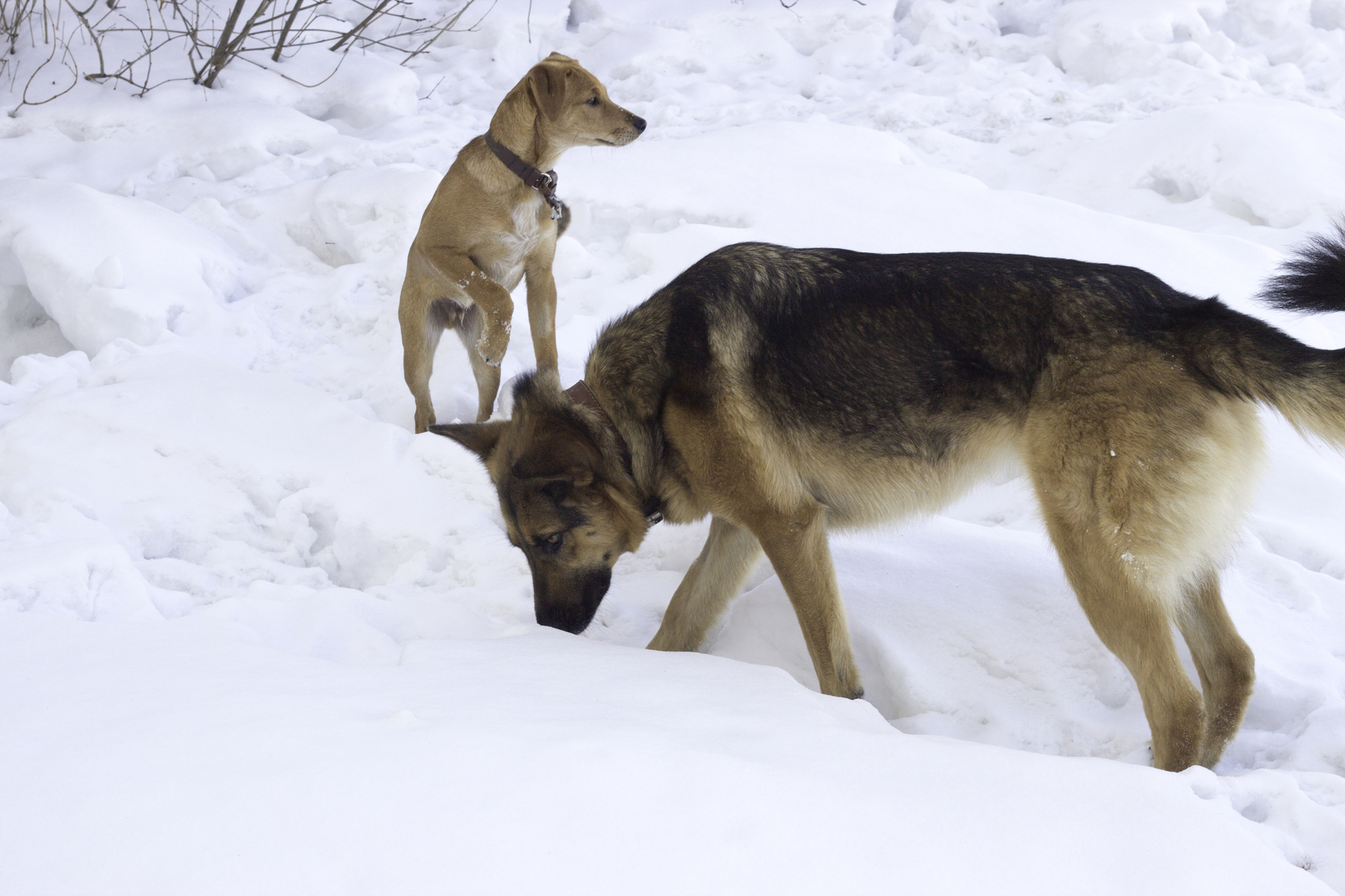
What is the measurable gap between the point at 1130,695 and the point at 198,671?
105 inches

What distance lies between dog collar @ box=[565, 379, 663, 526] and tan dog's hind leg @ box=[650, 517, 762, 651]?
28 cm

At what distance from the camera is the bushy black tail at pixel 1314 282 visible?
2330mm

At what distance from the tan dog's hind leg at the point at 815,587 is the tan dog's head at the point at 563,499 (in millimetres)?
535

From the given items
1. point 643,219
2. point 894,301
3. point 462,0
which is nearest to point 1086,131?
point 643,219

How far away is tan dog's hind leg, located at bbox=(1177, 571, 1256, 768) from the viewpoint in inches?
103

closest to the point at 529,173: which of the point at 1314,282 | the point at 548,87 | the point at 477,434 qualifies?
the point at 548,87

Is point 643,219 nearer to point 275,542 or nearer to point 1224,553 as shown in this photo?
point 275,542

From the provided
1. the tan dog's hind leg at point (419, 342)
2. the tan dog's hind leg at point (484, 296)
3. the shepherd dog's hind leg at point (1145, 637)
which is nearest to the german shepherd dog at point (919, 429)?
the shepherd dog's hind leg at point (1145, 637)

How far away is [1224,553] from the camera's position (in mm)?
2619

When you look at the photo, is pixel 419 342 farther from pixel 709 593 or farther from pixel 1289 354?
pixel 1289 354

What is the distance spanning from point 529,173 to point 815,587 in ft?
9.43

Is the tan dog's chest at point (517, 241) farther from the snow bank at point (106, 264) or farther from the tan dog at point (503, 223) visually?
the snow bank at point (106, 264)

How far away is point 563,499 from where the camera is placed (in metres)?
3.04

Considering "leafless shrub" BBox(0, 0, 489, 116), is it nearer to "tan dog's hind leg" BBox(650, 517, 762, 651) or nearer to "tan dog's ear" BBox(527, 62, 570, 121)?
"tan dog's ear" BBox(527, 62, 570, 121)
